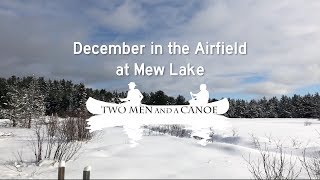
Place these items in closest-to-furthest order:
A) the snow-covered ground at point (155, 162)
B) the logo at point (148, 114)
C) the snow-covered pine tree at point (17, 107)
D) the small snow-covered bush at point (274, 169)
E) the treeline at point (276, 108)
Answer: the small snow-covered bush at point (274, 169) → the snow-covered ground at point (155, 162) → the logo at point (148, 114) → the snow-covered pine tree at point (17, 107) → the treeline at point (276, 108)

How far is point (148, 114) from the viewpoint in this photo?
24609mm

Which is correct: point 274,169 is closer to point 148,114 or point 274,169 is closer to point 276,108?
point 148,114

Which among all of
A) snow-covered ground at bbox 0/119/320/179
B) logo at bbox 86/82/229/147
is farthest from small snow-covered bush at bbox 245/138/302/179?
logo at bbox 86/82/229/147

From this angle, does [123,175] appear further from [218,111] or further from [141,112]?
[218,111]

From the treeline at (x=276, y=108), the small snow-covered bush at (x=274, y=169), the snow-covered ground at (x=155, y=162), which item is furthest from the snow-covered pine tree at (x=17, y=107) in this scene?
the treeline at (x=276, y=108)

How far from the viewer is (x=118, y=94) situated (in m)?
94.8

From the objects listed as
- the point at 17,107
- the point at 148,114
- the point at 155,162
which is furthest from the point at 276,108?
the point at 155,162

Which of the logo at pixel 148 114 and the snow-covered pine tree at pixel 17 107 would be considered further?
the snow-covered pine tree at pixel 17 107

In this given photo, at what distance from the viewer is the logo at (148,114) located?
804 inches

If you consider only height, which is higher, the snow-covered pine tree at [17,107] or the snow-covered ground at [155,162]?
the snow-covered pine tree at [17,107]

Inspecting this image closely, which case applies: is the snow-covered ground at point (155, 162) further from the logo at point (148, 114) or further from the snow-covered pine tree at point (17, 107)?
the snow-covered pine tree at point (17, 107)

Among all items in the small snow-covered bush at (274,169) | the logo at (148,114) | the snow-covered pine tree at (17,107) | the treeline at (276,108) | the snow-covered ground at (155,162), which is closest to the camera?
the small snow-covered bush at (274,169)

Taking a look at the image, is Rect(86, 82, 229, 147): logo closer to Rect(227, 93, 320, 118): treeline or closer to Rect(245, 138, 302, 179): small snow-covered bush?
Rect(245, 138, 302, 179): small snow-covered bush

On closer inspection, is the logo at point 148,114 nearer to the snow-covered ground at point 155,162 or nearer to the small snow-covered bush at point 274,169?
the snow-covered ground at point 155,162
